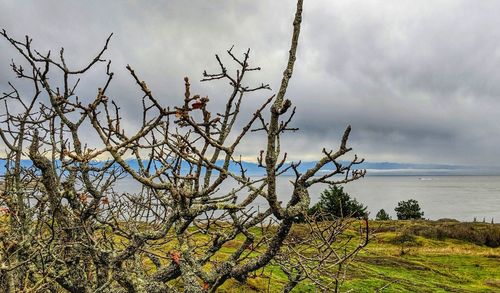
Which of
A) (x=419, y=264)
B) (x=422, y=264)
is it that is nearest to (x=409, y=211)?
(x=422, y=264)

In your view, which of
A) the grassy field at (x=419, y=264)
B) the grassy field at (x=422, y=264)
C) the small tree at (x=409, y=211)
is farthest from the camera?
the small tree at (x=409, y=211)

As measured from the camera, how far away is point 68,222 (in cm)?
666

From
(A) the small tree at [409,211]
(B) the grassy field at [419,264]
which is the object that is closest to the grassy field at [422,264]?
(B) the grassy field at [419,264]

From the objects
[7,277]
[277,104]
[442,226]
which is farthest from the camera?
[442,226]

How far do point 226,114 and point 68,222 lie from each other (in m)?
3.54

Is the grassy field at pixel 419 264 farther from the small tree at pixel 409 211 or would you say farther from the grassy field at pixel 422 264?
the small tree at pixel 409 211

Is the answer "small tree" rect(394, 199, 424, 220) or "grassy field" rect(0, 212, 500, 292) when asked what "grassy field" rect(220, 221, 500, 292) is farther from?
"small tree" rect(394, 199, 424, 220)

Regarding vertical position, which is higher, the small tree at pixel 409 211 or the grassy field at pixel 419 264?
the small tree at pixel 409 211

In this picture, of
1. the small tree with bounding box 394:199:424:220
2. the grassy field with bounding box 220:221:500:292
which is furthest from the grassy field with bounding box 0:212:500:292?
the small tree with bounding box 394:199:424:220

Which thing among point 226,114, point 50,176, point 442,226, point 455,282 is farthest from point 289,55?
point 442,226

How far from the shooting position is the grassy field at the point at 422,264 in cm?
2134

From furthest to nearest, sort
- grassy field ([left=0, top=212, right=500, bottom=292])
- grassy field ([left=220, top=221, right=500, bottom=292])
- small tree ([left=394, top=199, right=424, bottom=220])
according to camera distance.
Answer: small tree ([left=394, top=199, right=424, bottom=220])
grassy field ([left=220, top=221, right=500, bottom=292])
grassy field ([left=0, top=212, right=500, bottom=292])

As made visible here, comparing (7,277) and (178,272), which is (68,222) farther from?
(178,272)

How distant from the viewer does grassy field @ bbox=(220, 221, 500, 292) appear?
2134 cm
